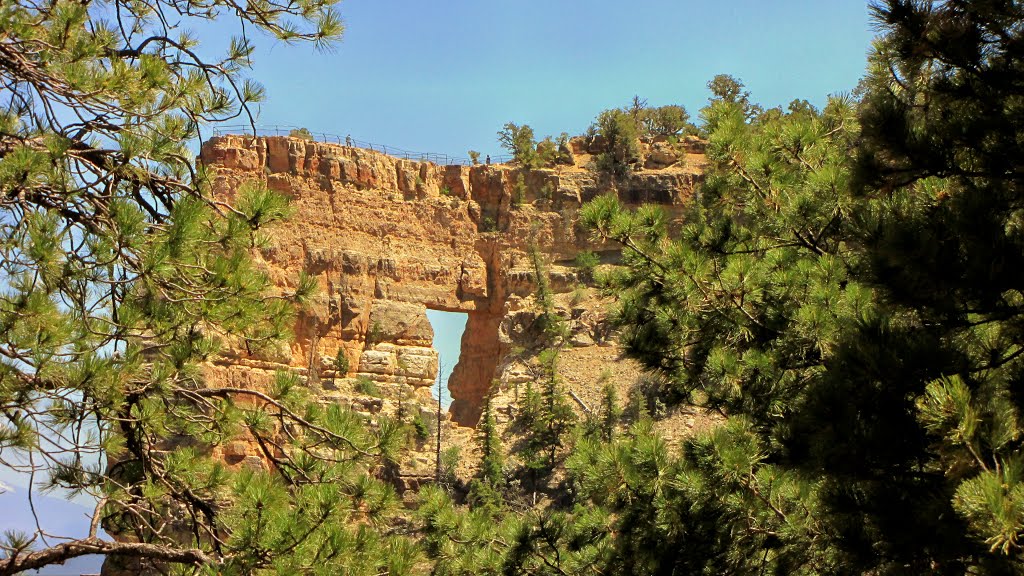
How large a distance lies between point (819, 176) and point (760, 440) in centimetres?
213

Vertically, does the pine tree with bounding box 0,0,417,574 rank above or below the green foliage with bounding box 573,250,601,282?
below

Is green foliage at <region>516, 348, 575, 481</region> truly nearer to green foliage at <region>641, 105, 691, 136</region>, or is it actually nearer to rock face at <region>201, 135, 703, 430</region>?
rock face at <region>201, 135, 703, 430</region>

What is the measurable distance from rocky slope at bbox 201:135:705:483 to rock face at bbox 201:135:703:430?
0.05 meters

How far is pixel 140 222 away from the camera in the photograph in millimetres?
4664

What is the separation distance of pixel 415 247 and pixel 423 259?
28.5 inches

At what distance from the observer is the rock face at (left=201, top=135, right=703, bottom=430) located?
3819 centimetres

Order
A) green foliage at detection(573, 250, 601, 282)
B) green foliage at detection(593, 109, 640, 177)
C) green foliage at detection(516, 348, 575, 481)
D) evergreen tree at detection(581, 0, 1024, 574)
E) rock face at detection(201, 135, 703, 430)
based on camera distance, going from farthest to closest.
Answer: green foliage at detection(593, 109, 640, 177), green foliage at detection(573, 250, 601, 282), rock face at detection(201, 135, 703, 430), green foliage at detection(516, 348, 575, 481), evergreen tree at detection(581, 0, 1024, 574)

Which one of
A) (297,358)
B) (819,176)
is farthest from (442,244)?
(819,176)

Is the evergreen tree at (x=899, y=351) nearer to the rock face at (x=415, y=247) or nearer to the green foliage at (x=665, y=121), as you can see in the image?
the rock face at (x=415, y=247)

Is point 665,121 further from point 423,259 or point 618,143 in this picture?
point 423,259

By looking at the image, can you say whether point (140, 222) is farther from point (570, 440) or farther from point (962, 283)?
point (570, 440)

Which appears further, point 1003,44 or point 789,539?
point 789,539

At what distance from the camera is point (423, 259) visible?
41.3 meters

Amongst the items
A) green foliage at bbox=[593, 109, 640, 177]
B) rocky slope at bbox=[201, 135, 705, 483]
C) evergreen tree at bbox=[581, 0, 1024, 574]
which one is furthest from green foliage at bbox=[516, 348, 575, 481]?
evergreen tree at bbox=[581, 0, 1024, 574]
